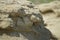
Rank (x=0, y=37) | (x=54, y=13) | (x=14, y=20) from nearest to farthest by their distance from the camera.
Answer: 1. (x=0, y=37)
2. (x=14, y=20)
3. (x=54, y=13)

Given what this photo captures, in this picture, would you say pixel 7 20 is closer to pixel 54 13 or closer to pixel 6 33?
pixel 6 33

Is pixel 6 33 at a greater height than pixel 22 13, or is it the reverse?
pixel 22 13

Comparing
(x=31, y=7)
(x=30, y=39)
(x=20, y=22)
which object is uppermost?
(x=31, y=7)

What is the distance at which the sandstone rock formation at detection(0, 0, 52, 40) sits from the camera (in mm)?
1984

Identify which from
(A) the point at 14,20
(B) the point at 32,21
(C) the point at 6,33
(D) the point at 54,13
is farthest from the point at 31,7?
(D) the point at 54,13

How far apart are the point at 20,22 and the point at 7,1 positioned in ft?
1.08

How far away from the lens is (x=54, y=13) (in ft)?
14.3

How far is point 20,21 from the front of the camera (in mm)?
2104

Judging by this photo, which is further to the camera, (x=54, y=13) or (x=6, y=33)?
(x=54, y=13)

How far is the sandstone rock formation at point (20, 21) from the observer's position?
198 cm

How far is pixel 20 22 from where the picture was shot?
2094 millimetres

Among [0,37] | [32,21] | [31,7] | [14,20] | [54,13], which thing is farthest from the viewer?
[54,13]

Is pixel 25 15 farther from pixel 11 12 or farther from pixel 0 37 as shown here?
pixel 0 37

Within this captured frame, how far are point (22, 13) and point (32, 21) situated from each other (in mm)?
152
